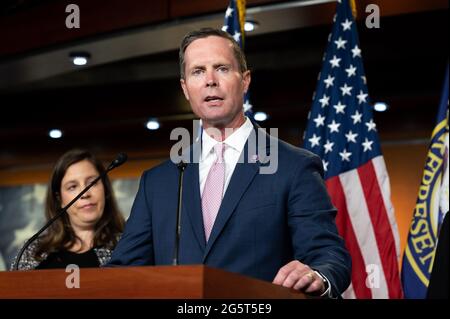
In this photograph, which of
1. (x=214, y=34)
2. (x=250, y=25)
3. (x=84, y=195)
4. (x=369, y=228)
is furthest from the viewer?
(x=250, y=25)

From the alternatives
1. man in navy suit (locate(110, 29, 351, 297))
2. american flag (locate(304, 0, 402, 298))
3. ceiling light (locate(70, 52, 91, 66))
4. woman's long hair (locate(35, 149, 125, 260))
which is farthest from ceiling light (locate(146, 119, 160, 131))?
man in navy suit (locate(110, 29, 351, 297))

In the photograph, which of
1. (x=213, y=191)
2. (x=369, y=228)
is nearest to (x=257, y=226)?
(x=213, y=191)

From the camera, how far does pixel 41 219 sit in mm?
8617

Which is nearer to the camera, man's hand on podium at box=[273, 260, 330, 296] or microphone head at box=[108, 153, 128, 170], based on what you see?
man's hand on podium at box=[273, 260, 330, 296]

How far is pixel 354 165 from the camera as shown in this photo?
14.0 feet

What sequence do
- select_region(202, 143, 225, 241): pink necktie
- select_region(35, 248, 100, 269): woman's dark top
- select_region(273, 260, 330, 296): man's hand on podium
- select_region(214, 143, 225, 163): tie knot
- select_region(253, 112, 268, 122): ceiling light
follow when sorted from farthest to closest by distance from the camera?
select_region(253, 112, 268, 122): ceiling light
select_region(35, 248, 100, 269): woman's dark top
select_region(214, 143, 225, 163): tie knot
select_region(202, 143, 225, 241): pink necktie
select_region(273, 260, 330, 296): man's hand on podium

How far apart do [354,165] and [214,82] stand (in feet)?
6.54

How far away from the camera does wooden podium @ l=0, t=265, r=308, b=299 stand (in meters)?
1.53

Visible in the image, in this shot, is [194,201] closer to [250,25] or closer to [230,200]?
[230,200]

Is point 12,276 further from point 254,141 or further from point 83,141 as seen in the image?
point 83,141

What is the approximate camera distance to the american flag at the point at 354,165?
4121mm

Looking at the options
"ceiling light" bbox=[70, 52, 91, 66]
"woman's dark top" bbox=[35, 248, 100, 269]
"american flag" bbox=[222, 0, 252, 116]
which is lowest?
"woman's dark top" bbox=[35, 248, 100, 269]

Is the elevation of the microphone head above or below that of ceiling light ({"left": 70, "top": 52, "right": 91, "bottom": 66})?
below

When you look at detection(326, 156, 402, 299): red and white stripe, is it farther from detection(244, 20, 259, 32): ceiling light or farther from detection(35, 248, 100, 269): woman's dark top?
detection(244, 20, 259, 32): ceiling light
